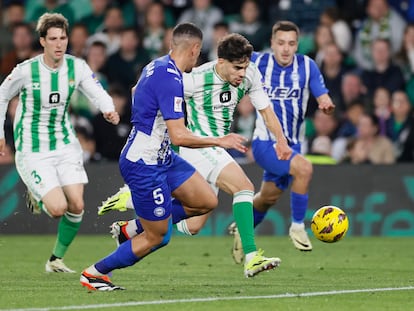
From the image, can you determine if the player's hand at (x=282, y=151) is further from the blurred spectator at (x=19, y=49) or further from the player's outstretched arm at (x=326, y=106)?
the blurred spectator at (x=19, y=49)

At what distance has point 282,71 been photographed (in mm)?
12422

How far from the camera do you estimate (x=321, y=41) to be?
17.4 meters

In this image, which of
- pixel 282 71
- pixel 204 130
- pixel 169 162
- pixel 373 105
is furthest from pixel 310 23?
pixel 169 162

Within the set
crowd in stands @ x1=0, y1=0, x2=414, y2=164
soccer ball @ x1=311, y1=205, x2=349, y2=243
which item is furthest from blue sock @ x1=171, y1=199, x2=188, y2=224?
crowd in stands @ x1=0, y1=0, x2=414, y2=164

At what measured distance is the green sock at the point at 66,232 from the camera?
1142 cm

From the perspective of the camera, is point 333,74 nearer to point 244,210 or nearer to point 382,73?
point 382,73

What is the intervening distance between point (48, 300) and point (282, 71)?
4870mm

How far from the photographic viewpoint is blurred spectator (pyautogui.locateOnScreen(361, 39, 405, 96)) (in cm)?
1731

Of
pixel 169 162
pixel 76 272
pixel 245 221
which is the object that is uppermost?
pixel 169 162

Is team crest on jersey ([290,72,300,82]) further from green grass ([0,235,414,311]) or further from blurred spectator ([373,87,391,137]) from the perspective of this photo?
blurred spectator ([373,87,391,137])

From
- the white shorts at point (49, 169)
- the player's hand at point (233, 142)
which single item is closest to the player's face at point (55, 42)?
the white shorts at point (49, 169)

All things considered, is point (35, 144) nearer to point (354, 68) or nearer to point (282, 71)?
point (282, 71)

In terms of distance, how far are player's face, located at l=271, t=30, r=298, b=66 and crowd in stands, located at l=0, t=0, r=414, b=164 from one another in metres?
4.30

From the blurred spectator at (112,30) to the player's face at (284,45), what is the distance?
6272mm
